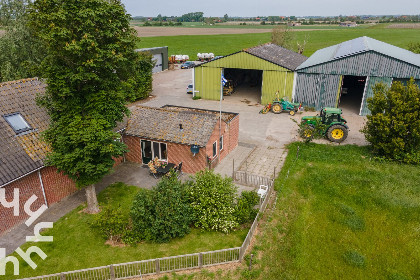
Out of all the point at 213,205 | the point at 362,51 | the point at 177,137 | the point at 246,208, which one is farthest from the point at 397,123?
the point at 177,137

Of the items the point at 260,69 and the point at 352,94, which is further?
the point at 352,94

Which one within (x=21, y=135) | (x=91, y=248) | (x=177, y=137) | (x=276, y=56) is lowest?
(x=91, y=248)

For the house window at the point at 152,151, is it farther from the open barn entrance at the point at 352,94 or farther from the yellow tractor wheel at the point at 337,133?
the open barn entrance at the point at 352,94

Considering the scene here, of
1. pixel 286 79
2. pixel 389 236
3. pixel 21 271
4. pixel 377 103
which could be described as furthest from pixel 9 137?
pixel 286 79

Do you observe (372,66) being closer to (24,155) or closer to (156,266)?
(156,266)

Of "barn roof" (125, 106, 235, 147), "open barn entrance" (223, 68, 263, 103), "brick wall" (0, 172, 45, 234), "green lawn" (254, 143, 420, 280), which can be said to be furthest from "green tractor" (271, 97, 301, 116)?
"brick wall" (0, 172, 45, 234)

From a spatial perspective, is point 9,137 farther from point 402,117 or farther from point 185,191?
point 402,117

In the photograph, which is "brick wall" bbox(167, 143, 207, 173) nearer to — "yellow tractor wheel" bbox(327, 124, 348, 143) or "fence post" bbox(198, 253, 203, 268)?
"fence post" bbox(198, 253, 203, 268)
